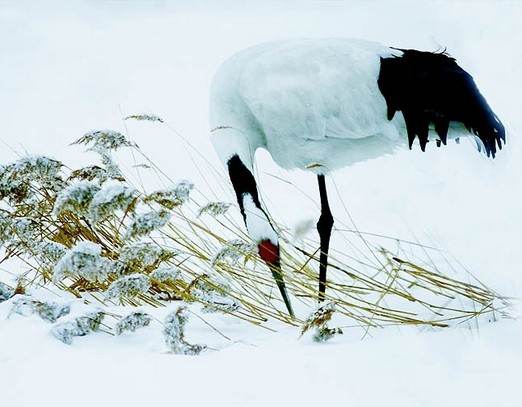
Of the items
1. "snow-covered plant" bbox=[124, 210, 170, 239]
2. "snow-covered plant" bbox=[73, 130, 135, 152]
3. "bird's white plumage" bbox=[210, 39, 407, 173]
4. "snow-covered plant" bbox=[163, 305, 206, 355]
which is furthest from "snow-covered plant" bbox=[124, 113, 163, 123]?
"snow-covered plant" bbox=[163, 305, 206, 355]

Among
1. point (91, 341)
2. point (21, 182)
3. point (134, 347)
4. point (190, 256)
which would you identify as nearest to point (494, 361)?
point (134, 347)

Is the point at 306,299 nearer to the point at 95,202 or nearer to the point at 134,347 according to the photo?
the point at 134,347

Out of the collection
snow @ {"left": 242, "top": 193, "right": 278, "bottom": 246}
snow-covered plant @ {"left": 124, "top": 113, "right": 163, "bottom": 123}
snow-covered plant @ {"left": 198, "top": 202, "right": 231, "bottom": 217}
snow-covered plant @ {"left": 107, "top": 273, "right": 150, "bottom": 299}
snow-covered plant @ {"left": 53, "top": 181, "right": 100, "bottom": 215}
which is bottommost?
snow-covered plant @ {"left": 107, "top": 273, "right": 150, "bottom": 299}

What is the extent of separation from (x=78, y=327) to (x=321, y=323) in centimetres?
74

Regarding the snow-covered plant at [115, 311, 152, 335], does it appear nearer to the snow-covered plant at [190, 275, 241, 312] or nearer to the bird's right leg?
the snow-covered plant at [190, 275, 241, 312]

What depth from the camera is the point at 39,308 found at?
2.47 m

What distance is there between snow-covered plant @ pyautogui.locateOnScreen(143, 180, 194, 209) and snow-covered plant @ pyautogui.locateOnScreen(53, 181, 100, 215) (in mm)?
207

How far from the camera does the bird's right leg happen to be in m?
2.85

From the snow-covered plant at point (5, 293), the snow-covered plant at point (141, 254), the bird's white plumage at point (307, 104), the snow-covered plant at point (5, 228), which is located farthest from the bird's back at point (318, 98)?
the snow-covered plant at point (5, 293)

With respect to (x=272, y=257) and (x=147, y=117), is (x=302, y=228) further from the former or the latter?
(x=147, y=117)

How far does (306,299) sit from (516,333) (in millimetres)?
961

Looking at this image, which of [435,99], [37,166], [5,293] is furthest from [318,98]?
[5,293]

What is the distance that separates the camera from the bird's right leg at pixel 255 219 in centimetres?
285

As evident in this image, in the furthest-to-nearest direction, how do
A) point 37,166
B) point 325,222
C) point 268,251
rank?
point 325,222 → point 268,251 → point 37,166
